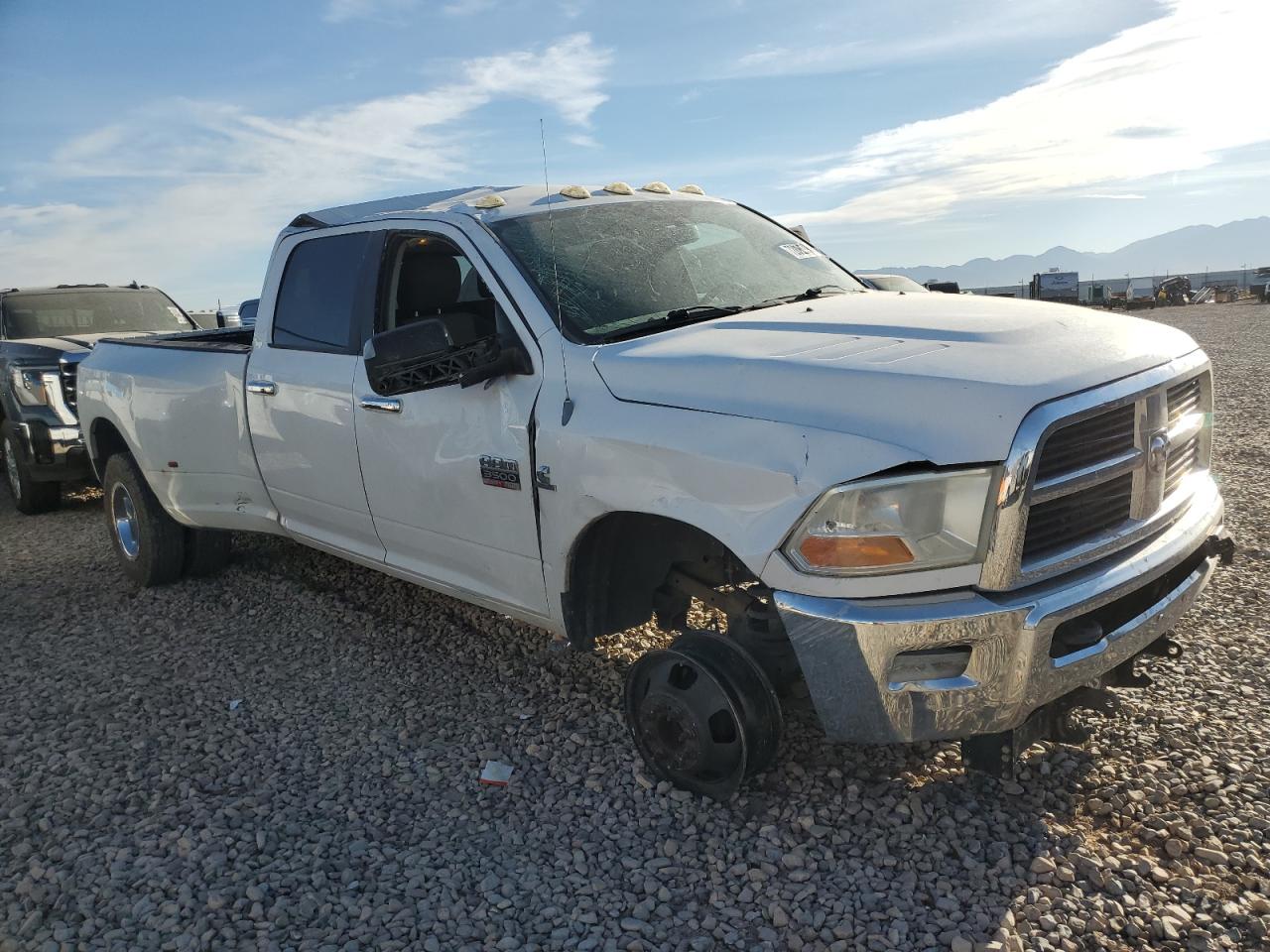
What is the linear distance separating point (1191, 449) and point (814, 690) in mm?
1597

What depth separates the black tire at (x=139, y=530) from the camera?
5711 mm

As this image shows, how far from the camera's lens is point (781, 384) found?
2.73m

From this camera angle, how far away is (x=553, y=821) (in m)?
3.18

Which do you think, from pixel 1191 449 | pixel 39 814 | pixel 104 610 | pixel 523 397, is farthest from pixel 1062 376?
pixel 104 610

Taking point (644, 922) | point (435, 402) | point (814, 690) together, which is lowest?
point (644, 922)

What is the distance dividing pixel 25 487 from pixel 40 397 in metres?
0.85

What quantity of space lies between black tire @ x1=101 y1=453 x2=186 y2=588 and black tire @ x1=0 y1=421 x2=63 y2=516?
8.30 ft

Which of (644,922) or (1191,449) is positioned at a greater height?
(1191,449)

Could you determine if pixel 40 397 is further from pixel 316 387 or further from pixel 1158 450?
pixel 1158 450

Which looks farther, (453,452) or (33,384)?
(33,384)

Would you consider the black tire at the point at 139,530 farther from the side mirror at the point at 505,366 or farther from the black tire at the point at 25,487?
the side mirror at the point at 505,366

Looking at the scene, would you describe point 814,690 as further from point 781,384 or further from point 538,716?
point 538,716

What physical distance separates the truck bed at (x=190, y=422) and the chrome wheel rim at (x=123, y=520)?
1.43 ft

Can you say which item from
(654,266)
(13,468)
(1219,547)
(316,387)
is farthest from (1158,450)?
(13,468)
